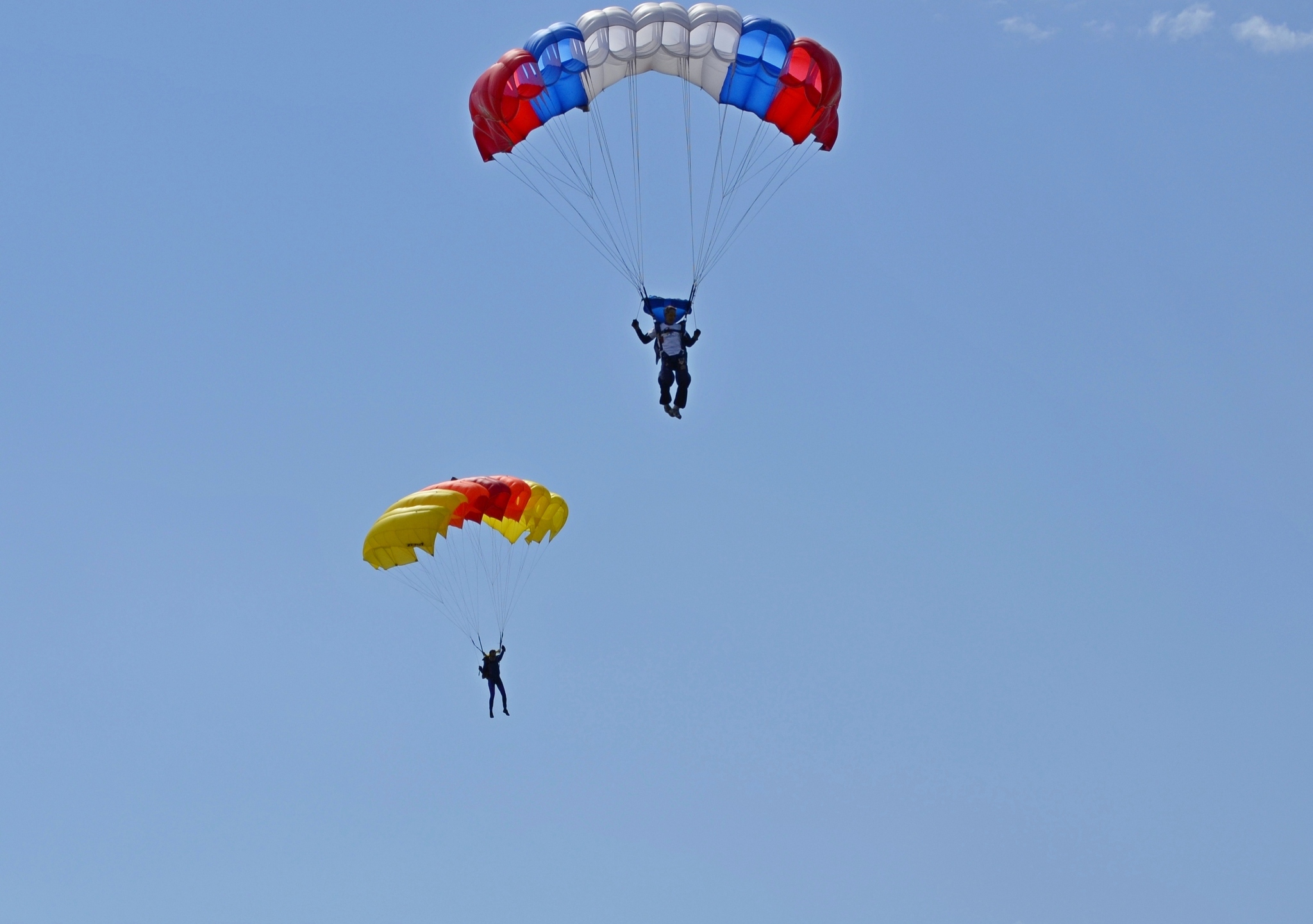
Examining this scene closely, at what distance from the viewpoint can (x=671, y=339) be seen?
1299 inches

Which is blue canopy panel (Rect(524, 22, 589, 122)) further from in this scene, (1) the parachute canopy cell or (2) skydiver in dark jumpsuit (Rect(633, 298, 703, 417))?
(1) the parachute canopy cell

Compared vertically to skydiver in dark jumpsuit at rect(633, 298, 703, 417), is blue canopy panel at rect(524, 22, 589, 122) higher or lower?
higher

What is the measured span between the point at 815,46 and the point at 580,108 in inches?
135

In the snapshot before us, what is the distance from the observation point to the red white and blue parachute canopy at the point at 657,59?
32875mm

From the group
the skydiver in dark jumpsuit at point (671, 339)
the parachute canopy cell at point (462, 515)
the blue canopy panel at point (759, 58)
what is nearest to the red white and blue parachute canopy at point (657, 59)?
the blue canopy panel at point (759, 58)

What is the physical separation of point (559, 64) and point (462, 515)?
7.57 meters

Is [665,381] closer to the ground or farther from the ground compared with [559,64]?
closer to the ground

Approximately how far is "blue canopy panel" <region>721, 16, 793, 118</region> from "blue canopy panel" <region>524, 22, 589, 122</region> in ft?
6.83

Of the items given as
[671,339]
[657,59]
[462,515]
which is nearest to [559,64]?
[657,59]

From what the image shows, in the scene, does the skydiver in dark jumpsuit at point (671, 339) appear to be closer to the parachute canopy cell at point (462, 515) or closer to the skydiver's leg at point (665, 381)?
the skydiver's leg at point (665, 381)

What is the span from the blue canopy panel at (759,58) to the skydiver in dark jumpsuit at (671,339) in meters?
3.14

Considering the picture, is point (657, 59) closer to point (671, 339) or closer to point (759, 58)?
point (759, 58)

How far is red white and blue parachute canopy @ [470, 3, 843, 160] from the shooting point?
108ft

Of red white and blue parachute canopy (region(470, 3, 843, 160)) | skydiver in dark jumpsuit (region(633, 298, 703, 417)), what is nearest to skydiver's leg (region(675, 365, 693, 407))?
skydiver in dark jumpsuit (region(633, 298, 703, 417))
